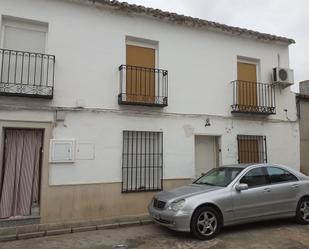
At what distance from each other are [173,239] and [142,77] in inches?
176

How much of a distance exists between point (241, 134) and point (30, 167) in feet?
20.5

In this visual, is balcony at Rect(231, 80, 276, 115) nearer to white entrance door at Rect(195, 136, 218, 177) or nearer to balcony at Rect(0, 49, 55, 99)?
white entrance door at Rect(195, 136, 218, 177)

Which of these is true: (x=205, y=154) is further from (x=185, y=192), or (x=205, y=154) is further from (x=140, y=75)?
(x=185, y=192)

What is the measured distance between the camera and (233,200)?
6793mm

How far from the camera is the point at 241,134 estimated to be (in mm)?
10211

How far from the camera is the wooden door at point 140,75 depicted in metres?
8.88

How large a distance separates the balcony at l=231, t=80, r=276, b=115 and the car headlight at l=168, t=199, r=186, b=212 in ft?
14.6

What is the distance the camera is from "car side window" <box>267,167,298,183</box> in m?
7.53

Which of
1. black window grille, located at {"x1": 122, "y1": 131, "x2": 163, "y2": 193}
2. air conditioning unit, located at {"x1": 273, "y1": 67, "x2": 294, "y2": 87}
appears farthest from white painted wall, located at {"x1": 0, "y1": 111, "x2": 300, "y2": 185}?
air conditioning unit, located at {"x1": 273, "y1": 67, "x2": 294, "y2": 87}

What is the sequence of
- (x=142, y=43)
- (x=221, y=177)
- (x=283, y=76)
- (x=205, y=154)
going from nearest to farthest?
1. (x=221, y=177)
2. (x=142, y=43)
3. (x=205, y=154)
4. (x=283, y=76)

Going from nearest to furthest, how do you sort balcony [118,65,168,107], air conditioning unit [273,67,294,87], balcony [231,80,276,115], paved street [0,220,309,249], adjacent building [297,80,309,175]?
paved street [0,220,309,249] < balcony [118,65,168,107] < balcony [231,80,276,115] < air conditioning unit [273,67,294,87] < adjacent building [297,80,309,175]

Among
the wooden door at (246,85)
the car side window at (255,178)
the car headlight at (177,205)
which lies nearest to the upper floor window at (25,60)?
the car headlight at (177,205)

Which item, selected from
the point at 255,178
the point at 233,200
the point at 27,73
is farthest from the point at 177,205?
the point at 27,73

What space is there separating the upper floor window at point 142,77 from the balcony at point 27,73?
184 centimetres
